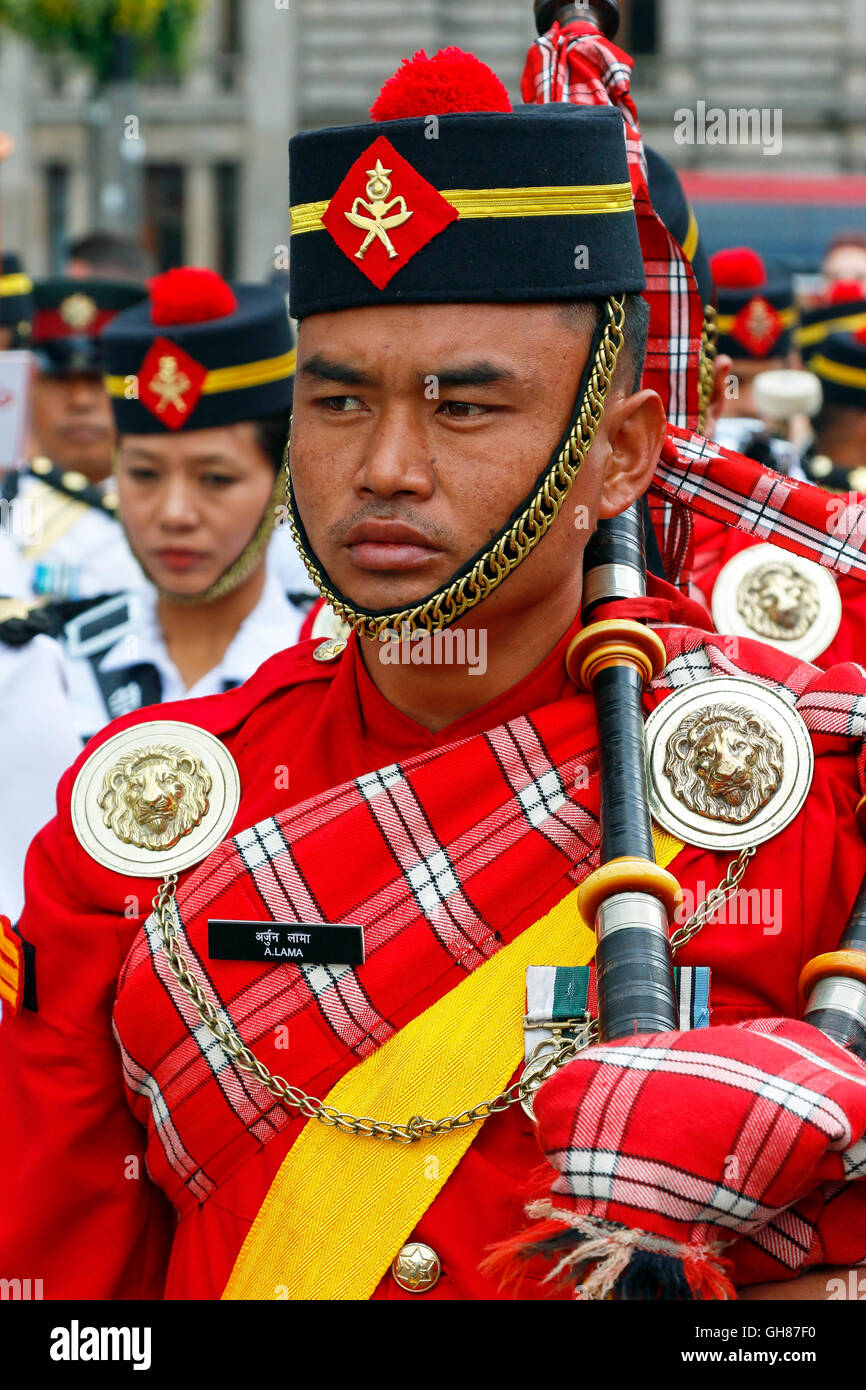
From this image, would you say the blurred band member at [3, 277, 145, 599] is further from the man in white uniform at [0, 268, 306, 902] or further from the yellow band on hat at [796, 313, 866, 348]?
the yellow band on hat at [796, 313, 866, 348]

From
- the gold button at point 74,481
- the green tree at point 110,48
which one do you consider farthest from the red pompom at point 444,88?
the green tree at point 110,48

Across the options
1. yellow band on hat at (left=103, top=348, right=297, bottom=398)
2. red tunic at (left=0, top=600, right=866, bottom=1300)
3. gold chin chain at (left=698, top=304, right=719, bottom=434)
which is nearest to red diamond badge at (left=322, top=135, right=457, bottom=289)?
red tunic at (left=0, top=600, right=866, bottom=1300)

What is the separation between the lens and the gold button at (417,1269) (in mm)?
2543

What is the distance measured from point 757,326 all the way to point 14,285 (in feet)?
12.7

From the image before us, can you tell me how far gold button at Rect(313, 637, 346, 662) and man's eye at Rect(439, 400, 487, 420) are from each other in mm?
622

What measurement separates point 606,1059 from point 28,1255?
1.09m

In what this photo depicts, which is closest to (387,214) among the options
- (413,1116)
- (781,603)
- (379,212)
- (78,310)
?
(379,212)

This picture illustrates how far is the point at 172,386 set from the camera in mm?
6105

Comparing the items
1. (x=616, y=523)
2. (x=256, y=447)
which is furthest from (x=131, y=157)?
(x=616, y=523)

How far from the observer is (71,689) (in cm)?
602

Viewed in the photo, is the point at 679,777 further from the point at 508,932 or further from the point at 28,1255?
the point at 28,1255

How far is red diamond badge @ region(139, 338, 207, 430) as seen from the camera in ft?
19.9

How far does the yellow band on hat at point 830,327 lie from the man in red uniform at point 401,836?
7870mm

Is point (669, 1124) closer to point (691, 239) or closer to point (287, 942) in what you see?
point (287, 942)
